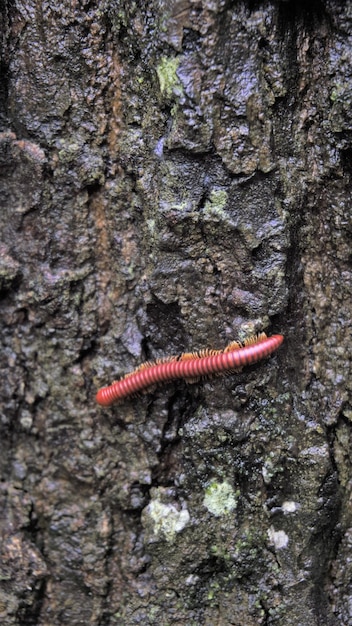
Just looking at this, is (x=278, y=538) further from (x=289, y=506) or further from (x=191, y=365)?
(x=191, y=365)

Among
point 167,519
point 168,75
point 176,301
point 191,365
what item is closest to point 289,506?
point 167,519

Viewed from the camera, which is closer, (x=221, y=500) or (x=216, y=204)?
(x=216, y=204)

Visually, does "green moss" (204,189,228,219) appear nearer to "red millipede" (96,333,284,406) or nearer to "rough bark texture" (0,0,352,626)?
"rough bark texture" (0,0,352,626)

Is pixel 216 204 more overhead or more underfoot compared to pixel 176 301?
more overhead

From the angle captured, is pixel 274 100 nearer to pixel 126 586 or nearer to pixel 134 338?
pixel 134 338

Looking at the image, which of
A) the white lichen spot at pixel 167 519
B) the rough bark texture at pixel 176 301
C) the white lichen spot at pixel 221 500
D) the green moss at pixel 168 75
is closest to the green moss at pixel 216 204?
the rough bark texture at pixel 176 301

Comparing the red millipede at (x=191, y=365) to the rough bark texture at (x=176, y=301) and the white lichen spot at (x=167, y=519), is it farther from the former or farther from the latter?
the white lichen spot at (x=167, y=519)

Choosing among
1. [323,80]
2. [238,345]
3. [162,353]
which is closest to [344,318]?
[238,345]
